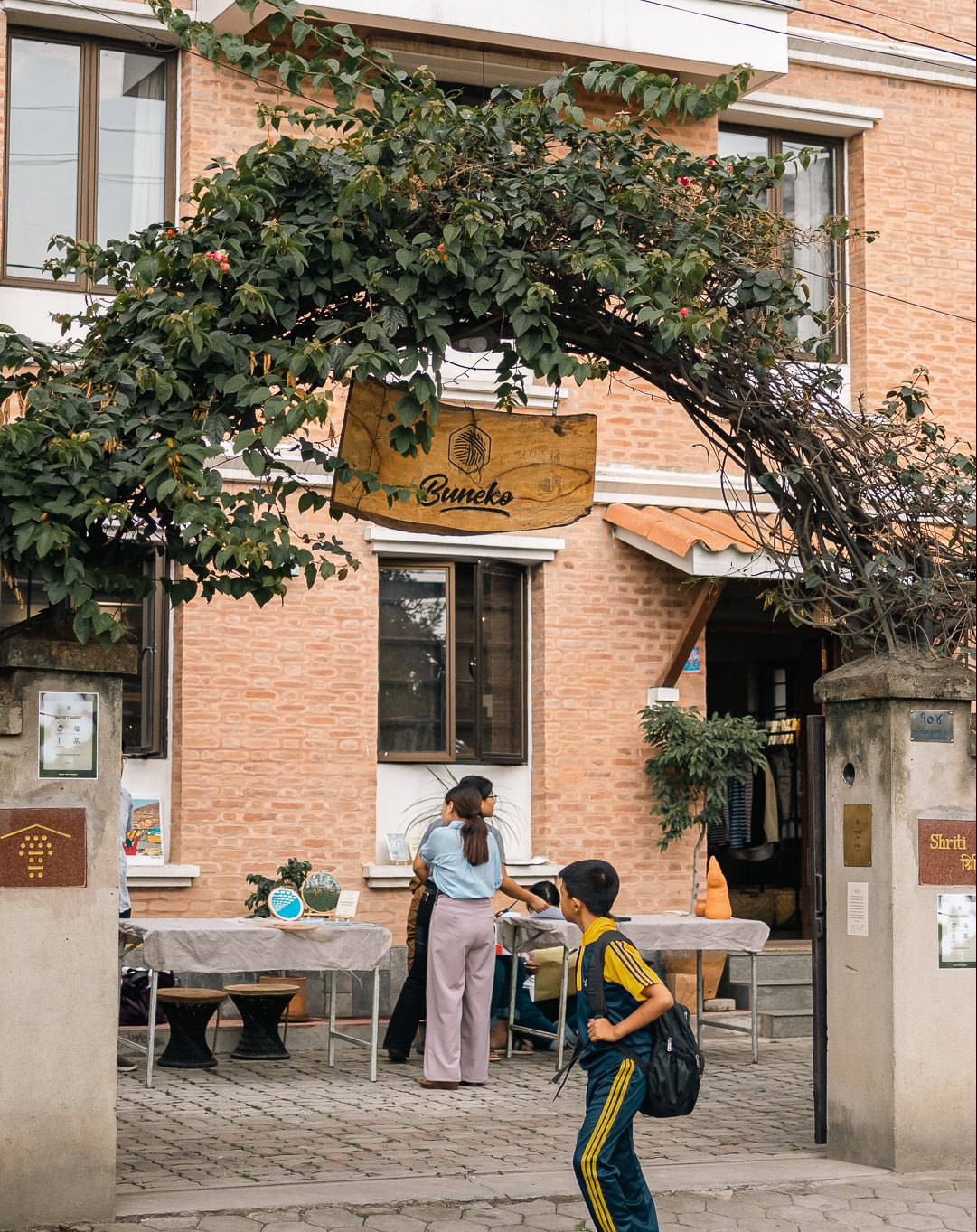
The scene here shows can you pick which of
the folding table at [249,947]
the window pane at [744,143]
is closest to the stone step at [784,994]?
the folding table at [249,947]

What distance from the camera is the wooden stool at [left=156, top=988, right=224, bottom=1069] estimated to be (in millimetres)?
11289

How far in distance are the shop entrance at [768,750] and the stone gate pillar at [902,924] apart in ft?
23.5

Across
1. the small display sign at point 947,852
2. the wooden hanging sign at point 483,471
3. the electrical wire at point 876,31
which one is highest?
the electrical wire at point 876,31

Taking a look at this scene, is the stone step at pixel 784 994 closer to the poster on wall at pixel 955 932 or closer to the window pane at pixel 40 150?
the poster on wall at pixel 955 932

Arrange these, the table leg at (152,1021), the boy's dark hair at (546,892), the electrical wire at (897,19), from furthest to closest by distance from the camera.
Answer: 1. the electrical wire at (897,19)
2. the boy's dark hair at (546,892)
3. the table leg at (152,1021)

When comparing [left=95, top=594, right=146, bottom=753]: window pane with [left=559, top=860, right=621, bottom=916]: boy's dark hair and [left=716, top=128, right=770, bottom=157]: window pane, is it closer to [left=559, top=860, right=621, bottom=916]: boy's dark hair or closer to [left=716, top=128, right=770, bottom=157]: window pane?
[left=716, top=128, right=770, bottom=157]: window pane

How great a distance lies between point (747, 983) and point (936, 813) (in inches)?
235

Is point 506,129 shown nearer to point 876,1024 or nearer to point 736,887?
point 876,1024

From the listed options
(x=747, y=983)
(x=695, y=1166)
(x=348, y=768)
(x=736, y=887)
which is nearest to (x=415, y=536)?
(x=348, y=768)

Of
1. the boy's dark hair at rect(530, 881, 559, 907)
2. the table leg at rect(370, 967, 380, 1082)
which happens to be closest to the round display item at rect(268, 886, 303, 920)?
the table leg at rect(370, 967, 380, 1082)

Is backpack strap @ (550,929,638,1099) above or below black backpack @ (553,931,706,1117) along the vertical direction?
above

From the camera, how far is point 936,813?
337 inches

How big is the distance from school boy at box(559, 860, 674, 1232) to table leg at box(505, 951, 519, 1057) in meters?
5.86

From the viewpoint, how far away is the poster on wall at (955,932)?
8.52 meters
